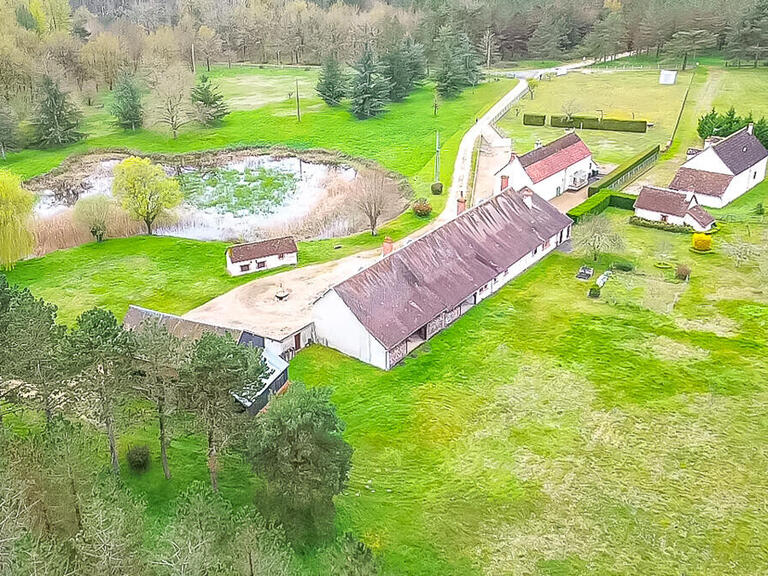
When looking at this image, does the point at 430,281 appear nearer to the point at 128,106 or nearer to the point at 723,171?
the point at 723,171

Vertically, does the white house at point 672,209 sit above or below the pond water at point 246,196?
above

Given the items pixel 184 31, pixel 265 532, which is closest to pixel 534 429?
pixel 265 532

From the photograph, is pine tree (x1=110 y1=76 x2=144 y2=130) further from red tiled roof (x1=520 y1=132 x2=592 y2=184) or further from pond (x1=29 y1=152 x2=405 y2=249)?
red tiled roof (x1=520 y1=132 x2=592 y2=184)

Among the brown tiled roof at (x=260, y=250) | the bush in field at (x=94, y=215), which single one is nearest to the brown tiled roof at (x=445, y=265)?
the brown tiled roof at (x=260, y=250)

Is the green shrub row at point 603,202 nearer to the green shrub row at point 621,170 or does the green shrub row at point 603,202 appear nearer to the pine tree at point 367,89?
the green shrub row at point 621,170

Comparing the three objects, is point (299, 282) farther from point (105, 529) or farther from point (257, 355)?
point (105, 529)

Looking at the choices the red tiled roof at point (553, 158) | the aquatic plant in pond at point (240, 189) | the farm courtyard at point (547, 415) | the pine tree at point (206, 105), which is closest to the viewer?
the farm courtyard at point (547, 415)
